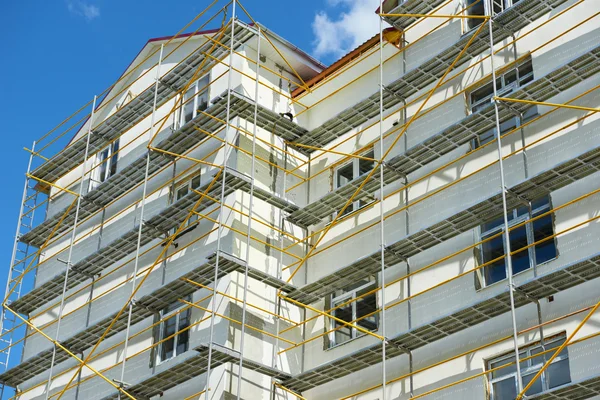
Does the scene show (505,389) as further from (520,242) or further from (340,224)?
(340,224)

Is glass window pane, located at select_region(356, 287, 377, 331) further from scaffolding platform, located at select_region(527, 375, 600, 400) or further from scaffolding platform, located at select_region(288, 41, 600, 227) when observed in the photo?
scaffolding platform, located at select_region(527, 375, 600, 400)

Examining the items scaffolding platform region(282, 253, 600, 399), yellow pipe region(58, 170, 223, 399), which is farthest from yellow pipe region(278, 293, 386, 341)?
yellow pipe region(58, 170, 223, 399)

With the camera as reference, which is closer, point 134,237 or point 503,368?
point 503,368

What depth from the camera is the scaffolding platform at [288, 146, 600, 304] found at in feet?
49.8

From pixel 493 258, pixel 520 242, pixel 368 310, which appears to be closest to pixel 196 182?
pixel 368 310

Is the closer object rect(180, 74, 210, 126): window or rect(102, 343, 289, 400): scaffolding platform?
rect(102, 343, 289, 400): scaffolding platform

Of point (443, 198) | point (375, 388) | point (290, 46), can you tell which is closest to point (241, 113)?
point (290, 46)

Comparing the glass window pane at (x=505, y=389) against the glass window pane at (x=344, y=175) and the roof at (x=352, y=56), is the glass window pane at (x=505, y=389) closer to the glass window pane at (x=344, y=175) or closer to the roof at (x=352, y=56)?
the glass window pane at (x=344, y=175)

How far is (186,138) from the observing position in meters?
20.9

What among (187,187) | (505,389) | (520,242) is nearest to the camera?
(505,389)

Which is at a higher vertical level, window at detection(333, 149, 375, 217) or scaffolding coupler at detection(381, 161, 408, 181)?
window at detection(333, 149, 375, 217)

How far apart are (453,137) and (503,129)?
0.81m

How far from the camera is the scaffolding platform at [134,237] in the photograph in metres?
19.6

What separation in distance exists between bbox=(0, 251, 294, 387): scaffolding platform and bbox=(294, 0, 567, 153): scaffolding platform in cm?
326
